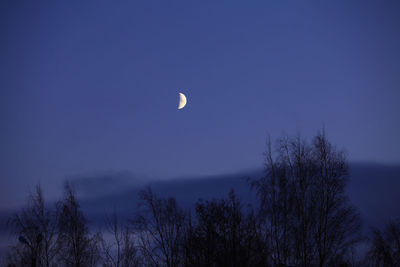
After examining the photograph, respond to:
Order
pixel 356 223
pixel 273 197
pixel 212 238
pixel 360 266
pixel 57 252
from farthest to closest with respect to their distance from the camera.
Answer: pixel 360 266, pixel 212 238, pixel 57 252, pixel 273 197, pixel 356 223

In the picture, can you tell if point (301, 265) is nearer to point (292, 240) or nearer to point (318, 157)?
point (292, 240)

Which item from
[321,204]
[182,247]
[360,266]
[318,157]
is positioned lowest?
[360,266]

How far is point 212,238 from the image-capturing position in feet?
101

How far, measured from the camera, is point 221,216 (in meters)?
30.5

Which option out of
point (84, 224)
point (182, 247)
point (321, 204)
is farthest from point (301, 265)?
point (84, 224)

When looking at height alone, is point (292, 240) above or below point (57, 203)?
below

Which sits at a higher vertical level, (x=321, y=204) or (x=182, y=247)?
(x=321, y=204)

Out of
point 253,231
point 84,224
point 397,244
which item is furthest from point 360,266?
point 84,224

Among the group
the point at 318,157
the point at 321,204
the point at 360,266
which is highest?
the point at 318,157

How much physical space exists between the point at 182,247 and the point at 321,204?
14.7 metres

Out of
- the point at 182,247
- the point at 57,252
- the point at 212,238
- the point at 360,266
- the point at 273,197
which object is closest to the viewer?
the point at 273,197

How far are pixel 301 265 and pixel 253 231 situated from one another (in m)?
4.28

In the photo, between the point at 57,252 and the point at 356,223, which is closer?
the point at 356,223

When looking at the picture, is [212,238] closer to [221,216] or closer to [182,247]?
[221,216]
